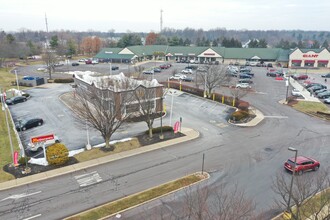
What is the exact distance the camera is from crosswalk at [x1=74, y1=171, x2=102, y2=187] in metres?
23.4

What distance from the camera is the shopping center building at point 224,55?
313ft

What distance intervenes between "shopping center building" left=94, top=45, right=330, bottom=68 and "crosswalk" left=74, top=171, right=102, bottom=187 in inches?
3191

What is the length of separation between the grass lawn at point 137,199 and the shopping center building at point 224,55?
7986cm

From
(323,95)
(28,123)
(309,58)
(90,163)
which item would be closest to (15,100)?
(28,123)

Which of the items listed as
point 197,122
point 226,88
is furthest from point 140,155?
point 226,88

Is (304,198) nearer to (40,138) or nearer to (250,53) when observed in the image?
(40,138)

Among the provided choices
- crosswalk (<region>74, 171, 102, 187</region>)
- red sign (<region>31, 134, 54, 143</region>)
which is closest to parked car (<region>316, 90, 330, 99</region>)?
crosswalk (<region>74, 171, 102, 187</region>)

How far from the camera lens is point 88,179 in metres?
24.0

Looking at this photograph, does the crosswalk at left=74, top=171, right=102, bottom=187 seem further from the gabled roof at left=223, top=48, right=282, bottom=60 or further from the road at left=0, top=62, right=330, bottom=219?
the gabled roof at left=223, top=48, right=282, bottom=60

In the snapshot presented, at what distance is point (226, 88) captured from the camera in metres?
Answer: 63.0

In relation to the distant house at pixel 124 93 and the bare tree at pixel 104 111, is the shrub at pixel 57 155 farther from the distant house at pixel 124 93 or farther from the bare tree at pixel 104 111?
the distant house at pixel 124 93

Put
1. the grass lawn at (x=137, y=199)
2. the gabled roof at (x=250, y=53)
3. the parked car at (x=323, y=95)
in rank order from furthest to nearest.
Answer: the gabled roof at (x=250, y=53), the parked car at (x=323, y=95), the grass lawn at (x=137, y=199)

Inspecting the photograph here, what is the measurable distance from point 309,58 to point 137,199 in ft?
310

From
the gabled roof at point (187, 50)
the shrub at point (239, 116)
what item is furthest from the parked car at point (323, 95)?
the gabled roof at point (187, 50)
